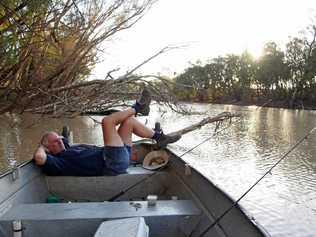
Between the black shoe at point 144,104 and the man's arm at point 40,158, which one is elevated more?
the black shoe at point 144,104

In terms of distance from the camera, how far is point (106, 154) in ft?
11.1

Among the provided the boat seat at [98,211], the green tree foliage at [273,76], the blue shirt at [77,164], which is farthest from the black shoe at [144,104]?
the green tree foliage at [273,76]

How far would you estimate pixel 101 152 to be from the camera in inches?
138

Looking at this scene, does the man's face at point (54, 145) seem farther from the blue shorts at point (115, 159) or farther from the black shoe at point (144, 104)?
the black shoe at point (144, 104)

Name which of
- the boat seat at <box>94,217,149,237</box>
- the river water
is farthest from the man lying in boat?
the river water

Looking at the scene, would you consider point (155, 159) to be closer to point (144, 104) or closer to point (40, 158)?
point (144, 104)

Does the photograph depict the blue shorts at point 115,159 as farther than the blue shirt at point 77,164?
No

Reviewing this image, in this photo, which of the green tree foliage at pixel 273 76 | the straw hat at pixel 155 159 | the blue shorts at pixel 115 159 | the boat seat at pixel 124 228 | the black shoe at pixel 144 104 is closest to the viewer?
the boat seat at pixel 124 228

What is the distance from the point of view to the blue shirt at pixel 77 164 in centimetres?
348

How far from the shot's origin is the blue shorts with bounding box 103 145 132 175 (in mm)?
3371

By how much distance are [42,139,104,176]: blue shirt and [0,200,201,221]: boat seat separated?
907mm

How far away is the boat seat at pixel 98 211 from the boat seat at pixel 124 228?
0.15 metres

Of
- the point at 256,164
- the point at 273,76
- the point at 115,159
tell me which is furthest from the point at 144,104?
the point at 273,76

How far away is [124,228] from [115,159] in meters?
1.40
